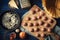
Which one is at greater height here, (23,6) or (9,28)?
(23,6)

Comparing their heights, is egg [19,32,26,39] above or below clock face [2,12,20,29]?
below

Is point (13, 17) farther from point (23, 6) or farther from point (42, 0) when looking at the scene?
point (42, 0)

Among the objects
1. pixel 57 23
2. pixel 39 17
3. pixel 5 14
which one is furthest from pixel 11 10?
pixel 57 23

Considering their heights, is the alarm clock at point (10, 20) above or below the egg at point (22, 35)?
above

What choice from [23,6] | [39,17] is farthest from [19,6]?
[39,17]

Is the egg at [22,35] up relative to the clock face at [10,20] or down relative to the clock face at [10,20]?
down

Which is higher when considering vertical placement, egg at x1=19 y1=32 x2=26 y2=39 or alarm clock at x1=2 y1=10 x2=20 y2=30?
alarm clock at x1=2 y1=10 x2=20 y2=30

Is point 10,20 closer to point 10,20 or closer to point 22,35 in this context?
point 10,20

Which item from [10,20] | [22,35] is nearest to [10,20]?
[10,20]
